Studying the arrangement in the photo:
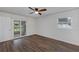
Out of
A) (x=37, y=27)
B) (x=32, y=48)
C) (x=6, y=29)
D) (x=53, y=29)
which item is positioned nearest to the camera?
(x=6, y=29)

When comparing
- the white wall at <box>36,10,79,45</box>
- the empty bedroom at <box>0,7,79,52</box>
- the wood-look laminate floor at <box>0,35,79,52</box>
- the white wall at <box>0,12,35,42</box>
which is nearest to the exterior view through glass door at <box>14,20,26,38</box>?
the empty bedroom at <box>0,7,79,52</box>

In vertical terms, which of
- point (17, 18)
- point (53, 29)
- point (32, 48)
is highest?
point (17, 18)

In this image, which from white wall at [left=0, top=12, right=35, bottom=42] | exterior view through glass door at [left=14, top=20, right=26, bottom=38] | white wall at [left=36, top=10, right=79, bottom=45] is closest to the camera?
white wall at [left=0, top=12, right=35, bottom=42]

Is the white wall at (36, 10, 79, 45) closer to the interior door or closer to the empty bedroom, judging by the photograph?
the empty bedroom

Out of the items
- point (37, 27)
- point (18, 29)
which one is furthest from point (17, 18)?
point (37, 27)

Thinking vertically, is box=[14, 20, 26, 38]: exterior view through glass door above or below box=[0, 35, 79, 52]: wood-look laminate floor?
above

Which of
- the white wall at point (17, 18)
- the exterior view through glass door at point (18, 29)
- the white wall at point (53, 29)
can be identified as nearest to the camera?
the white wall at point (17, 18)

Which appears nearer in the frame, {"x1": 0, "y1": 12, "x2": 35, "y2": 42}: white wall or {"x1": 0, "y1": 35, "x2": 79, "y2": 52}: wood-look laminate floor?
{"x1": 0, "y1": 12, "x2": 35, "y2": 42}: white wall

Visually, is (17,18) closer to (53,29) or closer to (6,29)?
(6,29)

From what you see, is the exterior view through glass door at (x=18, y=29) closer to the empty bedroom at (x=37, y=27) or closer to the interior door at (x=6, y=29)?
the empty bedroom at (x=37, y=27)

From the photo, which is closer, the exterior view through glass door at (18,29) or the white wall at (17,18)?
the white wall at (17,18)

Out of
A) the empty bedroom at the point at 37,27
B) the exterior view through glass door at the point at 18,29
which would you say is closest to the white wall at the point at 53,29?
the empty bedroom at the point at 37,27
